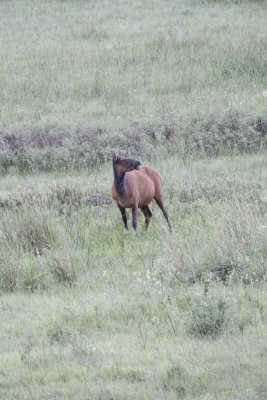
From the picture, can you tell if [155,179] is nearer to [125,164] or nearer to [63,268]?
[125,164]

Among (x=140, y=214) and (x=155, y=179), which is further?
(x=140, y=214)

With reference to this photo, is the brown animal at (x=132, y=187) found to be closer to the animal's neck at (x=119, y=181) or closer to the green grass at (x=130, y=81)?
the animal's neck at (x=119, y=181)

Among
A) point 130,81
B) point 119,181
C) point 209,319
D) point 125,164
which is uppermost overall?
point 209,319

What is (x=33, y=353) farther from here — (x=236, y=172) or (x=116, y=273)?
(x=236, y=172)

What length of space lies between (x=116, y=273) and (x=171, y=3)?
26282 mm

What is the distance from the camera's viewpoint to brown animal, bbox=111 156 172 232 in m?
12.1

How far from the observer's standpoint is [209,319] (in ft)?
21.9

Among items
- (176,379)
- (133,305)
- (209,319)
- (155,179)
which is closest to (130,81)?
(155,179)

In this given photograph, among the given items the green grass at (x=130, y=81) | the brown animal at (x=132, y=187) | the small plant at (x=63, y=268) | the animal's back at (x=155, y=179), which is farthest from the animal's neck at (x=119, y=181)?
the green grass at (x=130, y=81)

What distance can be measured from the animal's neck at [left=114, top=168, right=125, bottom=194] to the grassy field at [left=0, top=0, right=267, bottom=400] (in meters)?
0.65

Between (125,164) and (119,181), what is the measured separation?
0.28 meters

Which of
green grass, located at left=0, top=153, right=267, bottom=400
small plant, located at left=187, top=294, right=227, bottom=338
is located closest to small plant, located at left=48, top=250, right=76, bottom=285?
green grass, located at left=0, top=153, right=267, bottom=400

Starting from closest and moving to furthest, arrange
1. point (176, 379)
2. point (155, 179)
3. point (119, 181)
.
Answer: point (176, 379), point (119, 181), point (155, 179)

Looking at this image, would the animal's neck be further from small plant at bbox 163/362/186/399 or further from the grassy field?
small plant at bbox 163/362/186/399
